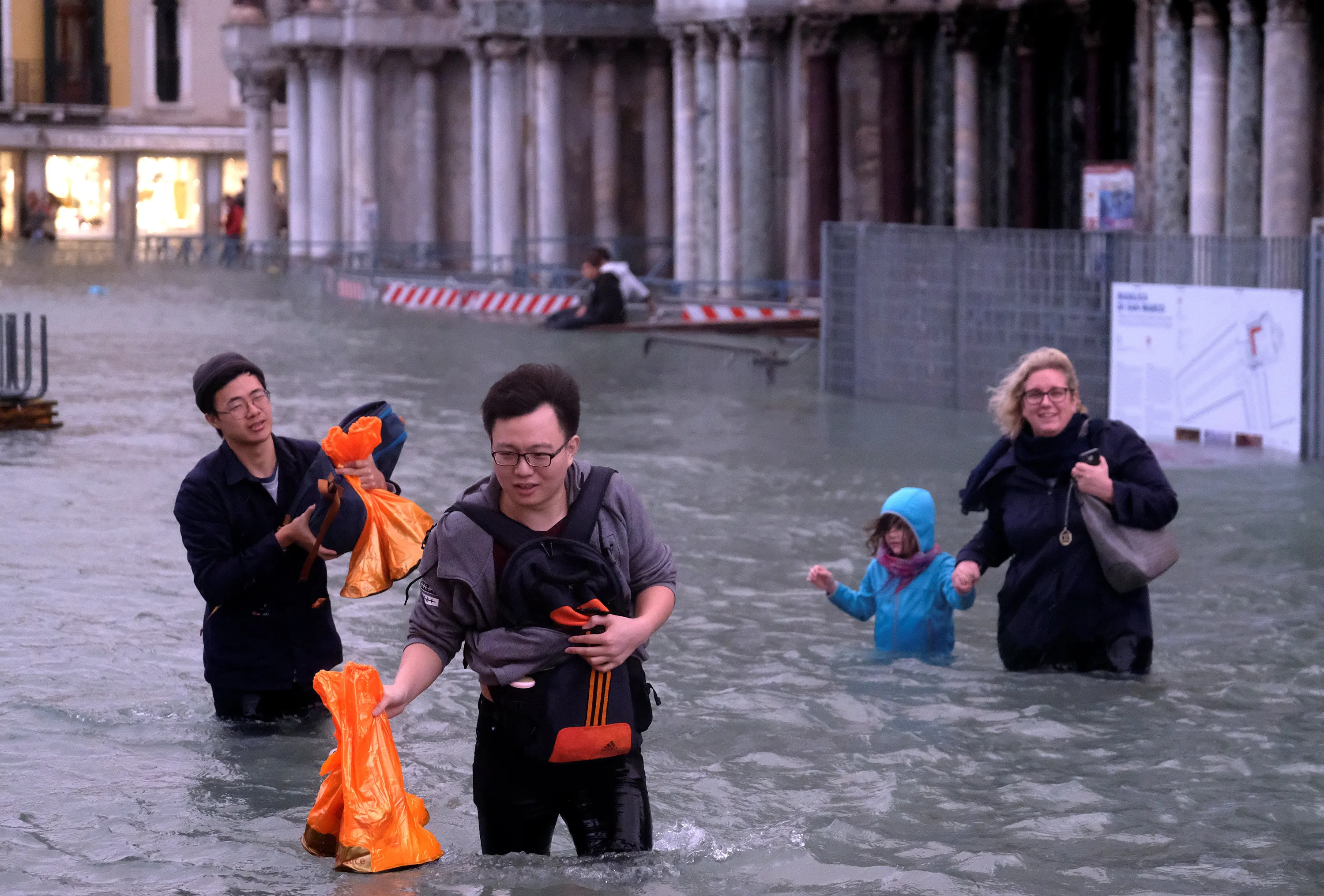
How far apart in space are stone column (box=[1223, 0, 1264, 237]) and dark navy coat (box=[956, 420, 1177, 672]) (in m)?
12.5

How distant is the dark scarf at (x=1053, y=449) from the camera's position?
301 inches

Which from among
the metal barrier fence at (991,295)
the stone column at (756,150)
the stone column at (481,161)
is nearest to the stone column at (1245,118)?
the metal barrier fence at (991,295)

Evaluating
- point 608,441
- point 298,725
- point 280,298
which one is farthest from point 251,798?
point 280,298

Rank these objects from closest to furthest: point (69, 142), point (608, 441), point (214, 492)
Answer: point (214, 492) → point (608, 441) → point (69, 142)

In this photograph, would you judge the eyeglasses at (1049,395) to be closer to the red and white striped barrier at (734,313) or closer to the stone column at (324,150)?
the red and white striped barrier at (734,313)

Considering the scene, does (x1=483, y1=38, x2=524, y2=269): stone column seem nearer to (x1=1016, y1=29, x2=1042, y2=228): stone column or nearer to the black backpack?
(x1=1016, y1=29, x2=1042, y2=228): stone column

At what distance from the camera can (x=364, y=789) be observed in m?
5.26

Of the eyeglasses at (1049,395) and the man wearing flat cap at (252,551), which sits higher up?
the eyeglasses at (1049,395)

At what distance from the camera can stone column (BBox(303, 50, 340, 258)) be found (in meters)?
42.9

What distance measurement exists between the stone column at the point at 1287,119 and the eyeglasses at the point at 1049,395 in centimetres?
1194

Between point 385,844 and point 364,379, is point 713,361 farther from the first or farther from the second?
point 385,844

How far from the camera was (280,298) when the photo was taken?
35.4m

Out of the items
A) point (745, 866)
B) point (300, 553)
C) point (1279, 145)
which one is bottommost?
point (745, 866)

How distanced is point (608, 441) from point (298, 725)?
347 inches
